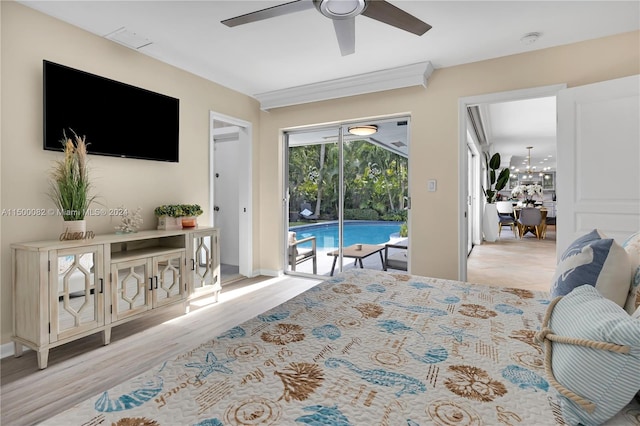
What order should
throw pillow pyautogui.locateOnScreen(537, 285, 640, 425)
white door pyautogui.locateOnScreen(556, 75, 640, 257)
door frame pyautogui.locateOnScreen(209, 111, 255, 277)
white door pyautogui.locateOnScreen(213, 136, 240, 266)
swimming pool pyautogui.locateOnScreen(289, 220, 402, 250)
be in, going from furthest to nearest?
white door pyautogui.locateOnScreen(213, 136, 240, 266)
door frame pyautogui.locateOnScreen(209, 111, 255, 277)
swimming pool pyautogui.locateOnScreen(289, 220, 402, 250)
white door pyautogui.locateOnScreen(556, 75, 640, 257)
throw pillow pyautogui.locateOnScreen(537, 285, 640, 425)

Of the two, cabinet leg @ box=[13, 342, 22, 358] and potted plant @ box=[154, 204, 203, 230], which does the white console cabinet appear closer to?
cabinet leg @ box=[13, 342, 22, 358]

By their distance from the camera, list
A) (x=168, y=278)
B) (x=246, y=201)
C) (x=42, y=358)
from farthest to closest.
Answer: (x=246, y=201), (x=168, y=278), (x=42, y=358)

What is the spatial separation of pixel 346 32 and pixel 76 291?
255cm

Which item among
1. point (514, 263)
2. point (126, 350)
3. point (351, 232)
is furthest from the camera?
point (514, 263)

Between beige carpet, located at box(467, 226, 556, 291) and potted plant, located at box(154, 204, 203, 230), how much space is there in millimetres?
3455

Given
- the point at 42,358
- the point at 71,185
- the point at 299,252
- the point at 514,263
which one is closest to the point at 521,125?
the point at 514,263

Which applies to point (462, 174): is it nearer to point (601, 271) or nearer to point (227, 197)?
point (601, 271)

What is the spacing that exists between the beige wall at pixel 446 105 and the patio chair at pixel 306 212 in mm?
1161

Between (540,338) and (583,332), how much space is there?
0.45 ft

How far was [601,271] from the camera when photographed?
1.19m

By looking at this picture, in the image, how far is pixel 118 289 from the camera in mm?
2561

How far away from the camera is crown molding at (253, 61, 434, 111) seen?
3.49 m

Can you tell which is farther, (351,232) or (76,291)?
(351,232)

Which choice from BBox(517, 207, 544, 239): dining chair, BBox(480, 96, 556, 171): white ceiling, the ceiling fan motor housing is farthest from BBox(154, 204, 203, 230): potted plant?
BBox(517, 207, 544, 239): dining chair
